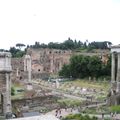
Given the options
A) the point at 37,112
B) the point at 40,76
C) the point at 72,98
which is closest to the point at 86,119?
the point at 37,112

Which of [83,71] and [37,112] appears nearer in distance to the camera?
[37,112]

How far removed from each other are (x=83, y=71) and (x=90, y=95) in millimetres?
24153

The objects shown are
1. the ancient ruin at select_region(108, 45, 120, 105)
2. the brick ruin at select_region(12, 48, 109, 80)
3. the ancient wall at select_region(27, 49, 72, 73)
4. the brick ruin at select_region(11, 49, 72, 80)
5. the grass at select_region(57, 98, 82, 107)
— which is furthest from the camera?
the ancient wall at select_region(27, 49, 72, 73)

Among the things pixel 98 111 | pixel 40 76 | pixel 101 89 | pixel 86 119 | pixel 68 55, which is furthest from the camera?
pixel 68 55

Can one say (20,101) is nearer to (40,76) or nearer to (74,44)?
(40,76)

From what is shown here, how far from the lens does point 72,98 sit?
50781mm

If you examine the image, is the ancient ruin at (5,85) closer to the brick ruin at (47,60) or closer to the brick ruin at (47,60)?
the brick ruin at (47,60)

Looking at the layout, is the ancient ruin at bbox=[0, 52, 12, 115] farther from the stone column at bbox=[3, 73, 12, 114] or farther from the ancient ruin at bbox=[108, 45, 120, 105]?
the ancient ruin at bbox=[108, 45, 120, 105]

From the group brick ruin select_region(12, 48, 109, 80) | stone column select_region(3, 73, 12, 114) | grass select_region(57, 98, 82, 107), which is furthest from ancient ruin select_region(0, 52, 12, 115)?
brick ruin select_region(12, 48, 109, 80)

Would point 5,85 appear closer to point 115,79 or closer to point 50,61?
point 115,79

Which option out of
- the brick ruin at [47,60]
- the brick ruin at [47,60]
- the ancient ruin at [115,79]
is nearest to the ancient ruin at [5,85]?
the ancient ruin at [115,79]

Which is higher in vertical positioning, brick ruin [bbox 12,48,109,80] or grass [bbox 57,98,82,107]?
brick ruin [bbox 12,48,109,80]

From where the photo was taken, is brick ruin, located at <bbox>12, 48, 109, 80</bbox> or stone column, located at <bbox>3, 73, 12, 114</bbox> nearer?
stone column, located at <bbox>3, 73, 12, 114</bbox>

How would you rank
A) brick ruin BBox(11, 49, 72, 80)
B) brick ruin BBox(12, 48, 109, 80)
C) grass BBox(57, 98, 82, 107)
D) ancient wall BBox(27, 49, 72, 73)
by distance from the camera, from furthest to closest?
ancient wall BBox(27, 49, 72, 73) → brick ruin BBox(11, 49, 72, 80) → brick ruin BBox(12, 48, 109, 80) → grass BBox(57, 98, 82, 107)
